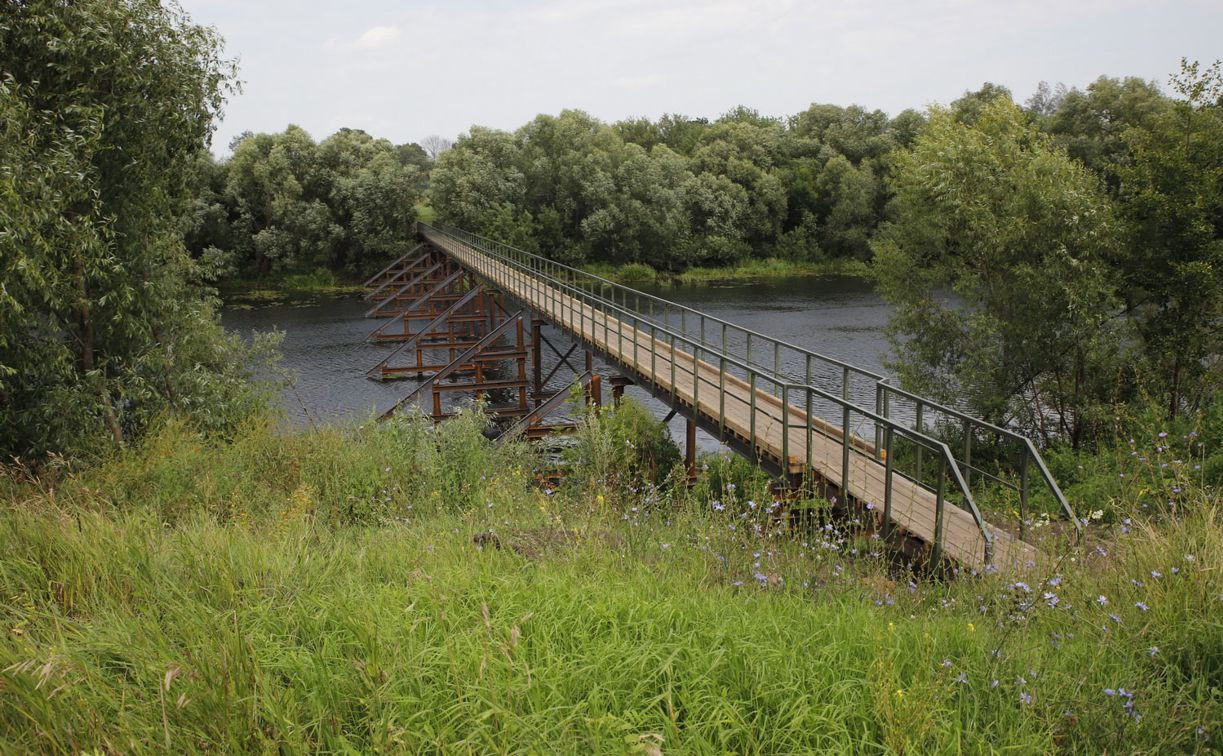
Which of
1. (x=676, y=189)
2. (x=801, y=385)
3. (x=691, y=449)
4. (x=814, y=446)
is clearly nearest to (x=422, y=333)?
(x=691, y=449)

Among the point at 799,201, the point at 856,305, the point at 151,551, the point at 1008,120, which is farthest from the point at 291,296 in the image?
the point at 151,551

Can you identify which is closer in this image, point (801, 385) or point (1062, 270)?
point (801, 385)

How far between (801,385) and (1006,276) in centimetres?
1034

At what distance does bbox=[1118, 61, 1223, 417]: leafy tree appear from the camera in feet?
45.7

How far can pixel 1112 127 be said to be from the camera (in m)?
32.0

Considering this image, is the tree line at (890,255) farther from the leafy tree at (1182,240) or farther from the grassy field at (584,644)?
the grassy field at (584,644)

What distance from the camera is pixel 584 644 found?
10.7ft

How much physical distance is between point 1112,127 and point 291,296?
40633 millimetres

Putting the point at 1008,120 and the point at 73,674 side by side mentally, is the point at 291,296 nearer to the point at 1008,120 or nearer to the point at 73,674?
the point at 1008,120

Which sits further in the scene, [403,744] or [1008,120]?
[1008,120]

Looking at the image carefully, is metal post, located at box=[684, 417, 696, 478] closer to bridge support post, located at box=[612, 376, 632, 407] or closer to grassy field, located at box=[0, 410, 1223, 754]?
bridge support post, located at box=[612, 376, 632, 407]

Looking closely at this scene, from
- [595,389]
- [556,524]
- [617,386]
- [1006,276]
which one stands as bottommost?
[595,389]

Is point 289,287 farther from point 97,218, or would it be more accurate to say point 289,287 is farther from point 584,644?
point 584,644

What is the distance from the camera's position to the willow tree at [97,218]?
9.58m
